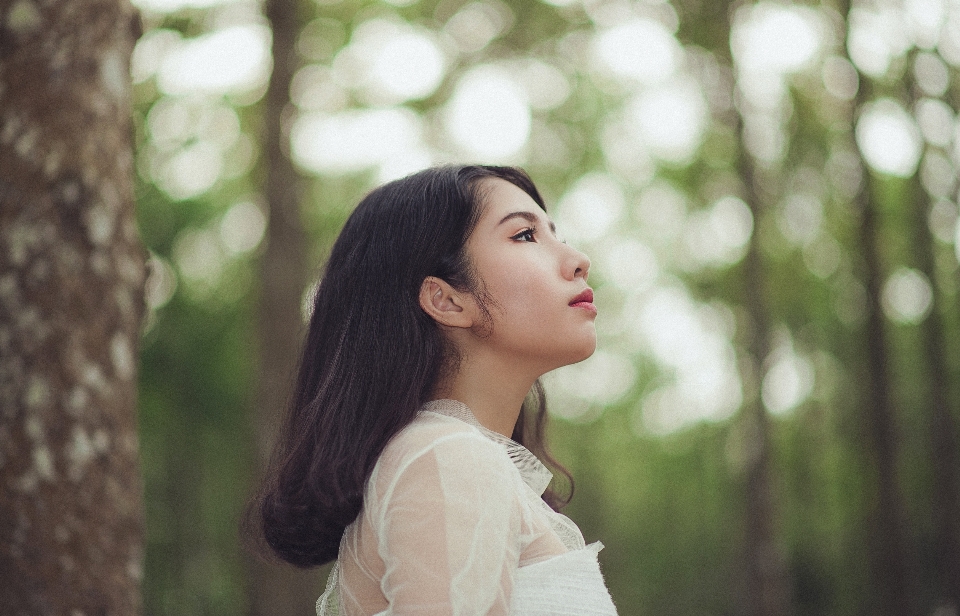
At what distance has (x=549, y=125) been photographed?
1548 cm

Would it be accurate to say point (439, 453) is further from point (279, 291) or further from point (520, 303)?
point (279, 291)

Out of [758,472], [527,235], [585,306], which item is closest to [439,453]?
[585,306]

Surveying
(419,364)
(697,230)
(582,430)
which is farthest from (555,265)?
(582,430)

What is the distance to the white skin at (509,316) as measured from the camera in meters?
2.29

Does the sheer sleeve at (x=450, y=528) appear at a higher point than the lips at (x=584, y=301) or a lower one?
lower

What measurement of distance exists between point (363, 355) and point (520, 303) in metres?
0.41

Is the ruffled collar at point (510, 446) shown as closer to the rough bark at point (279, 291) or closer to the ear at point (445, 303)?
the ear at point (445, 303)

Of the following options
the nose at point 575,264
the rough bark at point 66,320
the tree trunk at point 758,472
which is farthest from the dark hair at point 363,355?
the tree trunk at point 758,472

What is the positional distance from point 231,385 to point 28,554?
1757 centimetres

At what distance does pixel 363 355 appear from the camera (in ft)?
7.37

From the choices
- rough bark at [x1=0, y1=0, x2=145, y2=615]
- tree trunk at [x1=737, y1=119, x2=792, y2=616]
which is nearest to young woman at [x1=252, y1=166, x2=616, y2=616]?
rough bark at [x1=0, y1=0, x2=145, y2=615]

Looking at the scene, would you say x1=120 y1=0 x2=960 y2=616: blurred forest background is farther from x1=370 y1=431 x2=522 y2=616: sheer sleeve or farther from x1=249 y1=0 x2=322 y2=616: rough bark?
x1=370 y1=431 x2=522 y2=616: sheer sleeve

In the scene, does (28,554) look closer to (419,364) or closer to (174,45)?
(419,364)

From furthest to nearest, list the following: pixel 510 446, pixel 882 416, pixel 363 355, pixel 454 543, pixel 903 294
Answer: pixel 903 294 < pixel 882 416 < pixel 510 446 < pixel 363 355 < pixel 454 543
